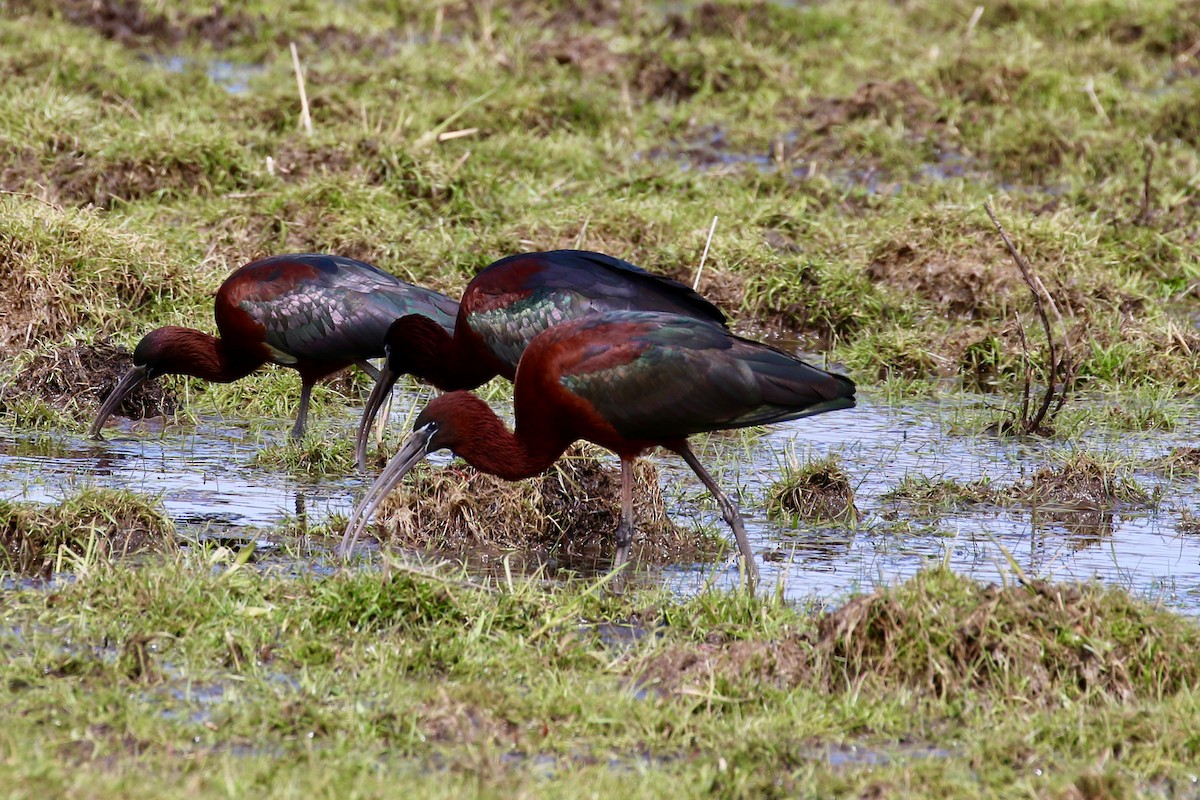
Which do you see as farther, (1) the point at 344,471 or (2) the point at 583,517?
(1) the point at 344,471

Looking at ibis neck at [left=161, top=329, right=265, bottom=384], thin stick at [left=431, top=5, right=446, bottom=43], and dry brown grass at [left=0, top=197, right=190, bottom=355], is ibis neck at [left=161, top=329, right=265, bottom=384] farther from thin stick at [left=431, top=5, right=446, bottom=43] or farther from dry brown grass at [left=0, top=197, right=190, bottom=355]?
thin stick at [left=431, top=5, right=446, bottom=43]

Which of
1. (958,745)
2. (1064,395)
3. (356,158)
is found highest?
(356,158)

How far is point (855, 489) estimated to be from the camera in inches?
301

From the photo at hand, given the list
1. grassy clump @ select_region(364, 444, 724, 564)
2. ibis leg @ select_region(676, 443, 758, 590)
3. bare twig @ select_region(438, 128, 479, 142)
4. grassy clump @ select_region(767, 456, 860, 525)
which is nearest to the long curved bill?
grassy clump @ select_region(364, 444, 724, 564)

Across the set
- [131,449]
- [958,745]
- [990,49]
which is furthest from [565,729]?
[990,49]

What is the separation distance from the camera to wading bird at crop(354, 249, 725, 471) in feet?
24.5

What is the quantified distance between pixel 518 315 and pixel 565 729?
3064 millimetres

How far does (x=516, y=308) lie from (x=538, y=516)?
1.05 m

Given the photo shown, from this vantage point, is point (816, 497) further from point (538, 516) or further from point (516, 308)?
point (516, 308)

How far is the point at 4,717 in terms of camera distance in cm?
466

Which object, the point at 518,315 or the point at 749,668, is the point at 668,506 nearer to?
the point at 518,315

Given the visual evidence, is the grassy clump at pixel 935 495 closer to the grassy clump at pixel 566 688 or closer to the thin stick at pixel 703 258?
the grassy clump at pixel 566 688

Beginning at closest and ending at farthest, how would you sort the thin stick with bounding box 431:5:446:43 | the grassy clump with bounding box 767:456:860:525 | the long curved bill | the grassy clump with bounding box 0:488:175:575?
the grassy clump with bounding box 0:488:175:575
the long curved bill
the grassy clump with bounding box 767:456:860:525
the thin stick with bounding box 431:5:446:43

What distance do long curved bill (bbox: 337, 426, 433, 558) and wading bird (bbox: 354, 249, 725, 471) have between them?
1150 mm
